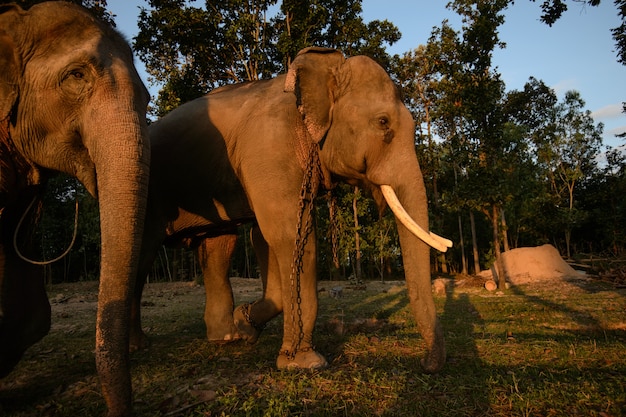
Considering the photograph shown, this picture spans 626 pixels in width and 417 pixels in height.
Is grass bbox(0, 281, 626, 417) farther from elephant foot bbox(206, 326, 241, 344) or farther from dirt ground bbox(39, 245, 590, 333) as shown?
dirt ground bbox(39, 245, 590, 333)

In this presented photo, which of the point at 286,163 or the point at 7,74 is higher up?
the point at 7,74

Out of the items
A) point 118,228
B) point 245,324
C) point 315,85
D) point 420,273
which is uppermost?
point 315,85

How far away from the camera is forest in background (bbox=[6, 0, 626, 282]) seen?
1320cm

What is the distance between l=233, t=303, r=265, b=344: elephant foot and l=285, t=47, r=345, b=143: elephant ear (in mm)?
2127

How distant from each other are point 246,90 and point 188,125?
79 centimetres

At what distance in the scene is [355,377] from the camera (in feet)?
11.0

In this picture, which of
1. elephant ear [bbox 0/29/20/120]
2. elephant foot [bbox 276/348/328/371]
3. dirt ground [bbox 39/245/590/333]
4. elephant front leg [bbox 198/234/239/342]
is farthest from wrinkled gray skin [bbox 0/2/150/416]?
dirt ground [bbox 39/245/590/333]

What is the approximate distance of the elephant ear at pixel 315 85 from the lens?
14.6 ft

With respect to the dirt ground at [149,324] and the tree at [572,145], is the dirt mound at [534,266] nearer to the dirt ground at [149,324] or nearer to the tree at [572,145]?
the dirt ground at [149,324]

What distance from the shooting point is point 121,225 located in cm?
266

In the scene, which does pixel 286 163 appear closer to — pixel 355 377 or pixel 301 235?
pixel 301 235

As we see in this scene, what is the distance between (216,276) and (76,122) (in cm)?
303

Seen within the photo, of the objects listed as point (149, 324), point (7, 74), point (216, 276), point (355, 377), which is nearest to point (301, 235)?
point (355, 377)

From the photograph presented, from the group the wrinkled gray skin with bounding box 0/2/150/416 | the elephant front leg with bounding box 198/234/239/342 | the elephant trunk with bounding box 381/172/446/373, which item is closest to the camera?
the wrinkled gray skin with bounding box 0/2/150/416
